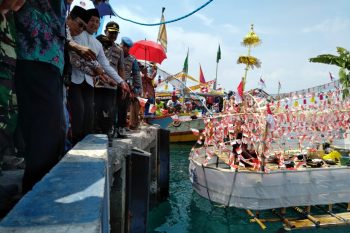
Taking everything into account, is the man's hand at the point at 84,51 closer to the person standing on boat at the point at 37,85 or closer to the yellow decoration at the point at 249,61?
the person standing on boat at the point at 37,85

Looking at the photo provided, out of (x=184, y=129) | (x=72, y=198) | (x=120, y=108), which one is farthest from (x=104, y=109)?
(x=184, y=129)

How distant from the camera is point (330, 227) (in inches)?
339

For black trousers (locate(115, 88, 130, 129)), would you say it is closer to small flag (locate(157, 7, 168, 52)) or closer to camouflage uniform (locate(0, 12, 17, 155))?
camouflage uniform (locate(0, 12, 17, 155))

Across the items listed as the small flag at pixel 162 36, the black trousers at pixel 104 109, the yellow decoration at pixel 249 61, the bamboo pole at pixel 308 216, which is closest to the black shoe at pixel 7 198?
the black trousers at pixel 104 109

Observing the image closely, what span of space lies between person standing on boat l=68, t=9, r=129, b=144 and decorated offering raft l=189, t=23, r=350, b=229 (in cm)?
537

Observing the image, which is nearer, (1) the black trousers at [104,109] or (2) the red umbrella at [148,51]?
(1) the black trousers at [104,109]

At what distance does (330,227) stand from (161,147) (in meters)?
5.67

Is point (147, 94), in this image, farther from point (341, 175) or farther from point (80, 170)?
point (80, 170)

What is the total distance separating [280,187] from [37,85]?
7.78 meters

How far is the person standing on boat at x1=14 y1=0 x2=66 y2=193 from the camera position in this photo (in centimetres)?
235

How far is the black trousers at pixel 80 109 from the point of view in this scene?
12.7 ft

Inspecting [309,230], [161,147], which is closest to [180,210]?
[161,147]

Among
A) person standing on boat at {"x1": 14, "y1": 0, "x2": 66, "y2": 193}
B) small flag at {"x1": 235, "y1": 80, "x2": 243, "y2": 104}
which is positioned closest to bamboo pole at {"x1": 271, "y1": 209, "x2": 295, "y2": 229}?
small flag at {"x1": 235, "y1": 80, "x2": 243, "y2": 104}

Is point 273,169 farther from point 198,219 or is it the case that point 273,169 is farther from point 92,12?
point 92,12
